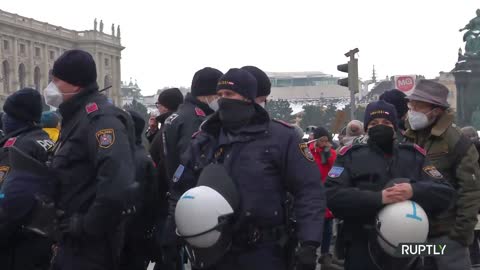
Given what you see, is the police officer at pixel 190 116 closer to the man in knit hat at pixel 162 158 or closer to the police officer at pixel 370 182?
the man in knit hat at pixel 162 158

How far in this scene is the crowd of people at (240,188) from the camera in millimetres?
3877

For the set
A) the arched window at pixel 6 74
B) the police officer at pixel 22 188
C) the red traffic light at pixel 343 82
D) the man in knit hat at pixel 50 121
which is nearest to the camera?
the police officer at pixel 22 188

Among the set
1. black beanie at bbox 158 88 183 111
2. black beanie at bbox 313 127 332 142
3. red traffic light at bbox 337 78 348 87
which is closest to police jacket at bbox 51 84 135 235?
black beanie at bbox 158 88 183 111

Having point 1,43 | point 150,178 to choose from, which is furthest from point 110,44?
point 150,178

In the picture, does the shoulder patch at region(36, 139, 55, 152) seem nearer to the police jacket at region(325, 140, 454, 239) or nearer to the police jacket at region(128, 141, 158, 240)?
the police jacket at region(128, 141, 158, 240)

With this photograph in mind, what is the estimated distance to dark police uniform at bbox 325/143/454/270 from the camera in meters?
4.25

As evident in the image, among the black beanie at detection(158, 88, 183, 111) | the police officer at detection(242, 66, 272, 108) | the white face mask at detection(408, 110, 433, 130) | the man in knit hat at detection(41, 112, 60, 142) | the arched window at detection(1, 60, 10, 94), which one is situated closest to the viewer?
the white face mask at detection(408, 110, 433, 130)

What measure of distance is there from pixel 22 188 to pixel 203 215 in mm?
951

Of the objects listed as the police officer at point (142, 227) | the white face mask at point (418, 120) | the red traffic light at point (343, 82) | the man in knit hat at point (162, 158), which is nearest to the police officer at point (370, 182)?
the white face mask at point (418, 120)

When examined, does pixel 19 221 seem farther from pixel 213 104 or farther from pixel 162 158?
pixel 162 158

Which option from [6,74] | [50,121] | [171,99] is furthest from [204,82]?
[6,74]

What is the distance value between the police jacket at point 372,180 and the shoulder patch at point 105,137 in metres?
1.17

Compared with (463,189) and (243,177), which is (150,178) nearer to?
(243,177)

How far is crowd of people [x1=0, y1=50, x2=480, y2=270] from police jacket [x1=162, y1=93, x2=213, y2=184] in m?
0.88
